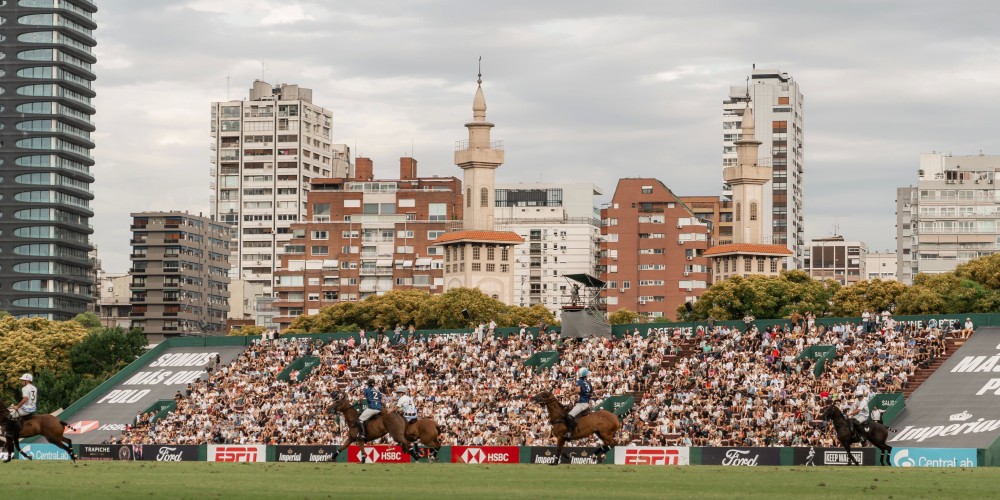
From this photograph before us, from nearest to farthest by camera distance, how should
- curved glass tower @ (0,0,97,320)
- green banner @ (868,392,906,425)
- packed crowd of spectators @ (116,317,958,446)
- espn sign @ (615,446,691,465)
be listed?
A: espn sign @ (615,446,691,465), green banner @ (868,392,906,425), packed crowd of spectators @ (116,317,958,446), curved glass tower @ (0,0,97,320)

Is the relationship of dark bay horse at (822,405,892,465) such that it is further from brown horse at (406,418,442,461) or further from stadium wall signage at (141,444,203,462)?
stadium wall signage at (141,444,203,462)

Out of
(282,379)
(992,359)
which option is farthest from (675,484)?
(282,379)

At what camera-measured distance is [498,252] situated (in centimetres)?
13350

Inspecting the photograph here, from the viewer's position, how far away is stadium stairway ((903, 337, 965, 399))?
62750 millimetres

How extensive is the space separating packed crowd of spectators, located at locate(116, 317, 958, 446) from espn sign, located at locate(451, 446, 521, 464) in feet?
13.8

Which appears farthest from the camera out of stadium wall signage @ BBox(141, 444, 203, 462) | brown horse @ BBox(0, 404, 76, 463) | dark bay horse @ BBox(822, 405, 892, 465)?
stadium wall signage @ BBox(141, 444, 203, 462)

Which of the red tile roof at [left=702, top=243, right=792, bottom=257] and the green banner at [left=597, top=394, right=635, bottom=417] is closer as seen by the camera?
the green banner at [left=597, top=394, right=635, bottom=417]

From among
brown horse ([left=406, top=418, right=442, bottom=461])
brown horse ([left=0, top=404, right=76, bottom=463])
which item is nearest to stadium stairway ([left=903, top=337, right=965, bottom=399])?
brown horse ([left=406, top=418, right=442, bottom=461])

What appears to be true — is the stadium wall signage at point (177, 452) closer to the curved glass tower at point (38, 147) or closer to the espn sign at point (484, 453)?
the espn sign at point (484, 453)

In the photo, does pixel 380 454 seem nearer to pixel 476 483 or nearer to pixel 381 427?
pixel 381 427

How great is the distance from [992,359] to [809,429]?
1034 centimetres

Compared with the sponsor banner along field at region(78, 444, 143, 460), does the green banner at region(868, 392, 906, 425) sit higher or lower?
higher

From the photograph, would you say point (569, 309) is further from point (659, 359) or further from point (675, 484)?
point (675, 484)

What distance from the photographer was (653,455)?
5178 centimetres
